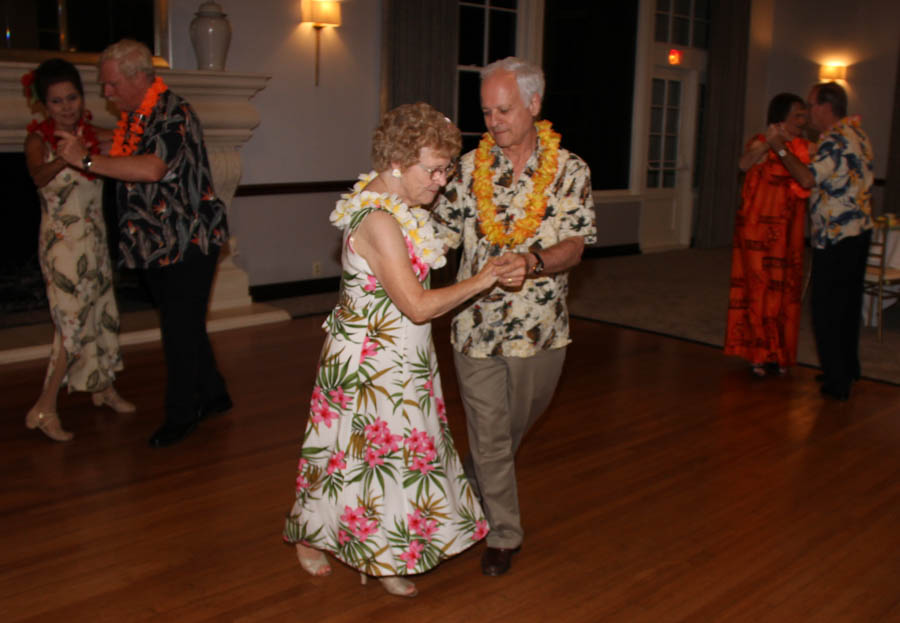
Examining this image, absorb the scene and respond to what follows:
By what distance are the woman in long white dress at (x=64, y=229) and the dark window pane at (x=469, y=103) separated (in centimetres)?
506

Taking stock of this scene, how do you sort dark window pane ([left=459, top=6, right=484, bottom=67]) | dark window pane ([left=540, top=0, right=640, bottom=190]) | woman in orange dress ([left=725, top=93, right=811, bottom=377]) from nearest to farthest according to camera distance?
woman in orange dress ([left=725, top=93, right=811, bottom=377]) → dark window pane ([left=459, top=6, right=484, bottom=67]) → dark window pane ([left=540, top=0, right=640, bottom=190])

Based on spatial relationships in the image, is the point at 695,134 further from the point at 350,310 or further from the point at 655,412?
the point at 350,310

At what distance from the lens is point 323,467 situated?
263 cm

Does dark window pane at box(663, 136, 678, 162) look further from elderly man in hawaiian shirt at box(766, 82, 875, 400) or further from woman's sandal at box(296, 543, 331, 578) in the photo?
woman's sandal at box(296, 543, 331, 578)

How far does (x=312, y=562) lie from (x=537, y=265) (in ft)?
4.05

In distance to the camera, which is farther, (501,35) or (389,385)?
(501,35)

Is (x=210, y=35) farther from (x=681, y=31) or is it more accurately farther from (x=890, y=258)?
(x=681, y=31)

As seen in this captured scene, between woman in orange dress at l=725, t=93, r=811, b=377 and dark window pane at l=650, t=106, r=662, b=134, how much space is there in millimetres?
5575

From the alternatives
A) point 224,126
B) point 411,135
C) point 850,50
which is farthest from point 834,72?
point 411,135

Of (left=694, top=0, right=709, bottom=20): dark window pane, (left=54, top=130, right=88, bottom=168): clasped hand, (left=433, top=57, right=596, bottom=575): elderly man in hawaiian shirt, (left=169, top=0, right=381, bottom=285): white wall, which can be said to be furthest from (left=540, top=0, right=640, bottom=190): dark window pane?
(left=433, top=57, right=596, bottom=575): elderly man in hawaiian shirt

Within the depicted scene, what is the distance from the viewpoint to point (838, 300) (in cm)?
480

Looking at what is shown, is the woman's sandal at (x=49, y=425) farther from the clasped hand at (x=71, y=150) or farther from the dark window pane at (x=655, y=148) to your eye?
the dark window pane at (x=655, y=148)

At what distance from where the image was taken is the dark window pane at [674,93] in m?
10.6

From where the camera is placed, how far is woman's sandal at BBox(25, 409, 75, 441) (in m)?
3.97
